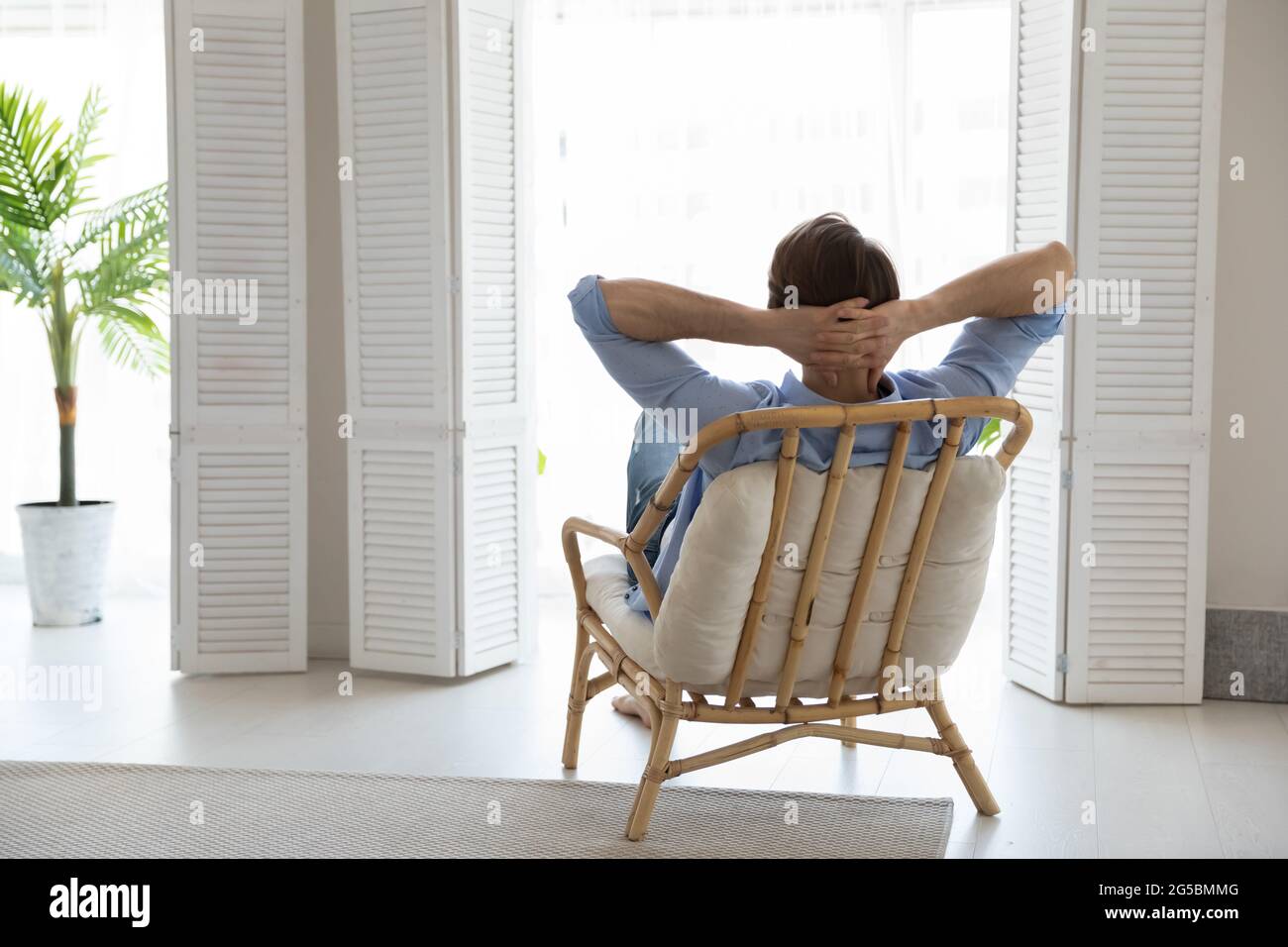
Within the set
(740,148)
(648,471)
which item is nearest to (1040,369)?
(648,471)

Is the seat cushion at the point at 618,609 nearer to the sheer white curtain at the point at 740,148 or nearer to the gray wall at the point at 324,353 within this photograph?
the gray wall at the point at 324,353

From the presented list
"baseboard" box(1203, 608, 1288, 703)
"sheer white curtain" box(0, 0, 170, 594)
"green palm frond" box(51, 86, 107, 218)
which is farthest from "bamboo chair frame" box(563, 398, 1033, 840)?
"sheer white curtain" box(0, 0, 170, 594)

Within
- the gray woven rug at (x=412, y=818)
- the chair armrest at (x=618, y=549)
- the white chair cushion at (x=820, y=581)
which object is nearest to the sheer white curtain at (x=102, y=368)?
the gray woven rug at (x=412, y=818)

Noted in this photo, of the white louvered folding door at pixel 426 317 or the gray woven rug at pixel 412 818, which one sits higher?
the white louvered folding door at pixel 426 317

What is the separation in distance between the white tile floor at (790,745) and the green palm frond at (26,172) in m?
1.49

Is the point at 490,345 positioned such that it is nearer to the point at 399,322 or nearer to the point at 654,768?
the point at 399,322

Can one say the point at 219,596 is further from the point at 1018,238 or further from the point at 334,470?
the point at 1018,238

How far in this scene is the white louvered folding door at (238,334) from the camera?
3.74 metres

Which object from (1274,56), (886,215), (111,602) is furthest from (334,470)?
(1274,56)

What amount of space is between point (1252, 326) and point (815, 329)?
1968 millimetres

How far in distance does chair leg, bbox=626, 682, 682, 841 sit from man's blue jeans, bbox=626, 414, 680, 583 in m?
0.38

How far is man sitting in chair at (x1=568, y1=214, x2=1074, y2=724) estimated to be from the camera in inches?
87.8

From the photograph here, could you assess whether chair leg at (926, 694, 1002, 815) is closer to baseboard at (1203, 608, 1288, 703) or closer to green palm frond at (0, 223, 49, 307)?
baseboard at (1203, 608, 1288, 703)

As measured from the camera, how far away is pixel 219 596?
3848mm
